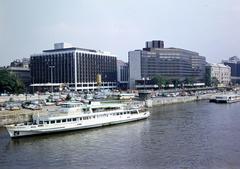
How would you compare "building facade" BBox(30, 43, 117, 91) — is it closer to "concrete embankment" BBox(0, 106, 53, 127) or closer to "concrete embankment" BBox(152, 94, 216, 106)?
"concrete embankment" BBox(152, 94, 216, 106)

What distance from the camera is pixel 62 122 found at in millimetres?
55625

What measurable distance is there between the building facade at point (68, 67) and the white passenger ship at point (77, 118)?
99809mm

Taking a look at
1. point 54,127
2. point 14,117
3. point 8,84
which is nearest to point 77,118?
point 54,127

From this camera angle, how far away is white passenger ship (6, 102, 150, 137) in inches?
2037

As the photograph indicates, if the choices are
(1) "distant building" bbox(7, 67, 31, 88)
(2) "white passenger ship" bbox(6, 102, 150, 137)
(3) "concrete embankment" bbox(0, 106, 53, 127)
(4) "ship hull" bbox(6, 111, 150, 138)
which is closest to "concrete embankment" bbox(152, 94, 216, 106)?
(2) "white passenger ship" bbox(6, 102, 150, 137)

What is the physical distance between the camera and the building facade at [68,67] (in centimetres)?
17062

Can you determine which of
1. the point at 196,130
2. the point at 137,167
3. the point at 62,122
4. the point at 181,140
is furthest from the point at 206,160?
the point at 62,122

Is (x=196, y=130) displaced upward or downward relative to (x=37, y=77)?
downward

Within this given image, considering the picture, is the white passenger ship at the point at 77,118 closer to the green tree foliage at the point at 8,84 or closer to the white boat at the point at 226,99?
the white boat at the point at 226,99

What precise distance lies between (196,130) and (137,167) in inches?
911

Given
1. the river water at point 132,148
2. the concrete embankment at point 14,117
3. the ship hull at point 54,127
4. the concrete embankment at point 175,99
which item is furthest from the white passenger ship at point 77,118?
the concrete embankment at point 175,99

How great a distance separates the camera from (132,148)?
43594 millimetres

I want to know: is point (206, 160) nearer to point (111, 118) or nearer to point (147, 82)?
point (111, 118)

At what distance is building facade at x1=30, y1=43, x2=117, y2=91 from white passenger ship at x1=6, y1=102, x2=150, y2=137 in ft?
327
